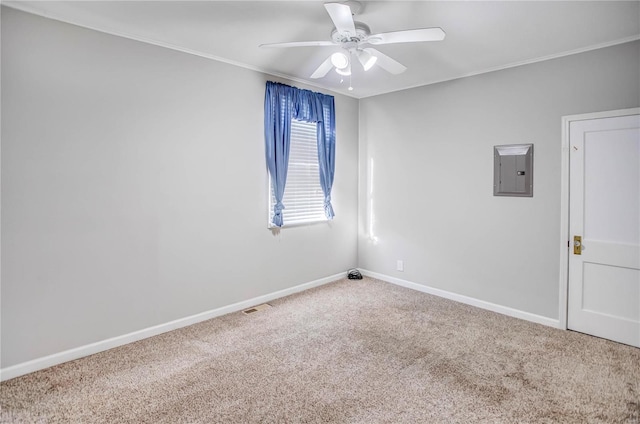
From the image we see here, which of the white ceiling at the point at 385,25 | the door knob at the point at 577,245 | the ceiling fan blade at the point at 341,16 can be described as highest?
the white ceiling at the point at 385,25

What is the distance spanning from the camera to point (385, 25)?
9.29ft

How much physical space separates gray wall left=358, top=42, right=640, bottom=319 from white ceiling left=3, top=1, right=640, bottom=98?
293 mm

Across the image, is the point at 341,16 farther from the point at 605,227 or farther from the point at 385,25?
the point at 605,227

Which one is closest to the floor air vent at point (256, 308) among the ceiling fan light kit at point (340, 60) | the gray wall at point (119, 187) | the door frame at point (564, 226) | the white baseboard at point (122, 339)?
the white baseboard at point (122, 339)

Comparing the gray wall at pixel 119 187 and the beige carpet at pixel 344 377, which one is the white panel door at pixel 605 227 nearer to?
the beige carpet at pixel 344 377

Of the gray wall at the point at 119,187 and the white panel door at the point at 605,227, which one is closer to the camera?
the gray wall at the point at 119,187

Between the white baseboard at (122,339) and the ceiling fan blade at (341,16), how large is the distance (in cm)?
288

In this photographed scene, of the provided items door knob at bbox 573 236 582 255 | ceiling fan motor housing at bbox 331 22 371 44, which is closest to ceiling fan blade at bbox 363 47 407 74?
ceiling fan motor housing at bbox 331 22 371 44

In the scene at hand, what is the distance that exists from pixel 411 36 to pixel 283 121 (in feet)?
6.69

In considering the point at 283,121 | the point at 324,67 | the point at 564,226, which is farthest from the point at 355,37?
the point at 564,226

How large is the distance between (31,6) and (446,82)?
3896mm

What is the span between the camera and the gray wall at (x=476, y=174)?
3432 millimetres

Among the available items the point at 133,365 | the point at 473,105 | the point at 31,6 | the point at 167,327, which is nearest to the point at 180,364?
the point at 133,365

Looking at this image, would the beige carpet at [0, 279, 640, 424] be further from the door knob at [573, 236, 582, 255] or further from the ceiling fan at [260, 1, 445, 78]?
the ceiling fan at [260, 1, 445, 78]
